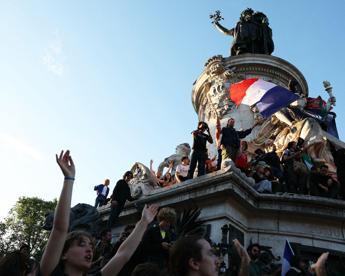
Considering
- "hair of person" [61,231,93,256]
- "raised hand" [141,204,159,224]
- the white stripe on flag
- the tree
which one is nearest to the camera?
"hair of person" [61,231,93,256]

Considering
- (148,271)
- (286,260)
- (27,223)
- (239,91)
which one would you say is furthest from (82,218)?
(27,223)

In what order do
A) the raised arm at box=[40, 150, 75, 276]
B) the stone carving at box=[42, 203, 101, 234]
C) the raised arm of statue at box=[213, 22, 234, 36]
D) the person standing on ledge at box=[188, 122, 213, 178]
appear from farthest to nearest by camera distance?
the raised arm of statue at box=[213, 22, 234, 36]
the person standing on ledge at box=[188, 122, 213, 178]
the stone carving at box=[42, 203, 101, 234]
the raised arm at box=[40, 150, 75, 276]

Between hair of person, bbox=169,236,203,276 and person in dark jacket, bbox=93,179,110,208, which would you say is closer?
hair of person, bbox=169,236,203,276

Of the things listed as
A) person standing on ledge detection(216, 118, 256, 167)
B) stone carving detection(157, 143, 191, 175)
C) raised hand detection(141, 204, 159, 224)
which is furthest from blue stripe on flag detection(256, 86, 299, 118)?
raised hand detection(141, 204, 159, 224)

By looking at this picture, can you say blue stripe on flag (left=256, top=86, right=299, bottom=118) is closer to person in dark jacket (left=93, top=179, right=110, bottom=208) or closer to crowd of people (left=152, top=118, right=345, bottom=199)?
crowd of people (left=152, top=118, right=345, bottom=199)

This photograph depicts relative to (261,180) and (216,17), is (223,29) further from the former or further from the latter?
(261,180)

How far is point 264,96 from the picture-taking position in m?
12.2

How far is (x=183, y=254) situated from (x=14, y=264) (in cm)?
117

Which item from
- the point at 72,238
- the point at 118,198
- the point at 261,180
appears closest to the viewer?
the point at 72,238

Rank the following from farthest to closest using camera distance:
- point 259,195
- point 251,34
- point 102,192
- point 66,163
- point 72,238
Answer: point 251,34
point 102,192
point 259,195
point 66,163
point 72,238

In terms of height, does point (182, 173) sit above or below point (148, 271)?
above

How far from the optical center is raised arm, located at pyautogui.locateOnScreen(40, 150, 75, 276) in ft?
9.36

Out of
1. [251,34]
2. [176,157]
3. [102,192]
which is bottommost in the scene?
[102,192]

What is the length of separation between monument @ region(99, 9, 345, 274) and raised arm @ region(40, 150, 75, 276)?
433 cm
